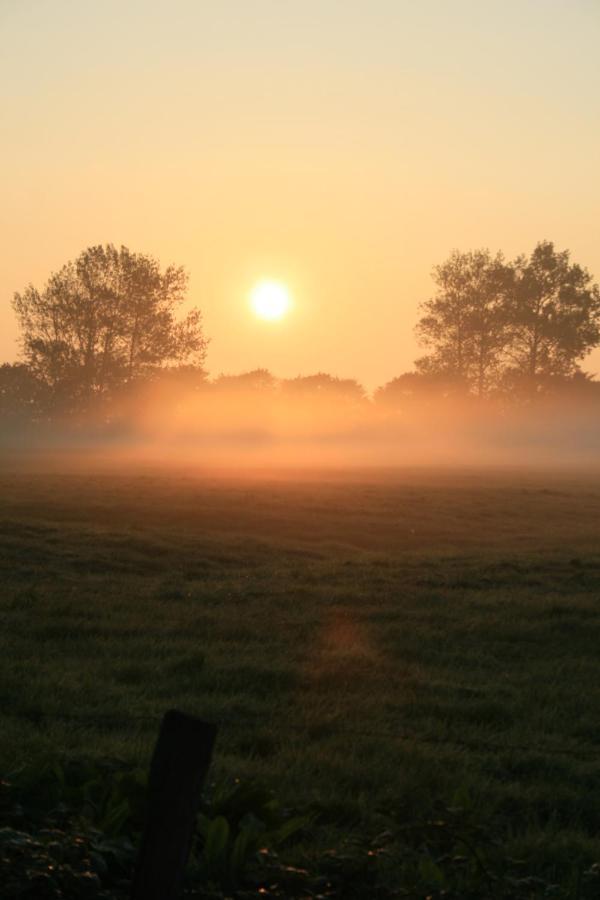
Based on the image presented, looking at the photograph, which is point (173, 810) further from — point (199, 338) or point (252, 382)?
point (252, 382)

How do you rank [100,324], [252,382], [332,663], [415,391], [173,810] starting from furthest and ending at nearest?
[252,382] < [415,391] < [100,324] < [332,663] < [173,810]

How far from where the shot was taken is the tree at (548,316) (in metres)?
93.2

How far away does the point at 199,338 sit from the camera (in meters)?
81.9

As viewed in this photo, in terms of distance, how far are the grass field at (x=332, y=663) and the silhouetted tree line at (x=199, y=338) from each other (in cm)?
5367

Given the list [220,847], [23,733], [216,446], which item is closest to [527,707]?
[23,733]

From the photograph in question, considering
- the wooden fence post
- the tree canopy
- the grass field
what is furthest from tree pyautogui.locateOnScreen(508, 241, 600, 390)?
the wooden fence post

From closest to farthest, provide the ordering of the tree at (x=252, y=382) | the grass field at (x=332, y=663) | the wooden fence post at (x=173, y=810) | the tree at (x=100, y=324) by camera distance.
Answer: the wooden fence post at (x=173, y=810), the grass field at (x=332, y=663), the tree at (x=100, y=324), the tree at (x=252, y=382)

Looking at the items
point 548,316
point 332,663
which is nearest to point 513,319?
point 548,316

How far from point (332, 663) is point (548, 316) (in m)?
86.0

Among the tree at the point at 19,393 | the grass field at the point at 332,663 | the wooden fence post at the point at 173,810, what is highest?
the tree at the point at 19,393

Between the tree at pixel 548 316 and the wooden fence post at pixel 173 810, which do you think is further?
the tree at pixel 548 316

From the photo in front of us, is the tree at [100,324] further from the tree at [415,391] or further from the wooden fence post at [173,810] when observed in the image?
the wooden fence post at [173,810]

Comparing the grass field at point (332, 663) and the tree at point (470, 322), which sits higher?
the tree at point (470, 322)

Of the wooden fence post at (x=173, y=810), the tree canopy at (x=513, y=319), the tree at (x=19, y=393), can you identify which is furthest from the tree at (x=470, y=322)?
the wooden fence post at (x=173, y=810)
